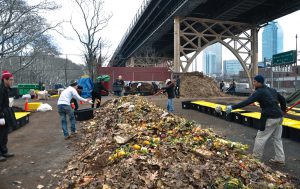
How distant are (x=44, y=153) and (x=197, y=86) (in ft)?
68.6

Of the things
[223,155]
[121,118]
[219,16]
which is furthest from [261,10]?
[223,155]

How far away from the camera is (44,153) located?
6.23 metres

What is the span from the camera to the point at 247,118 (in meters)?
9.35

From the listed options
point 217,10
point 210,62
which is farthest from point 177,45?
point 210,62

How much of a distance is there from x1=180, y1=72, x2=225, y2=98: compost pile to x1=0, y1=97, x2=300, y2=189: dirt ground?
15.0 meters

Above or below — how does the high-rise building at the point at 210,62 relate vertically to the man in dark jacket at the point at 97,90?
above

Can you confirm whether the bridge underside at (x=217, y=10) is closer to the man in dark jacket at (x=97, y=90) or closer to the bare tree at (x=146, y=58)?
the man in dark jacket at (x=97, y=90)

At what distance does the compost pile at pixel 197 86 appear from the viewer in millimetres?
25048

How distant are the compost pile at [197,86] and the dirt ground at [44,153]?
15.0 meters

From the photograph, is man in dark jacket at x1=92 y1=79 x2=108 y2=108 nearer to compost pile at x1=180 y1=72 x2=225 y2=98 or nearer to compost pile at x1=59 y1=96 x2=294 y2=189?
compost pile at x1=59 y1=96 x2=294 y2=189

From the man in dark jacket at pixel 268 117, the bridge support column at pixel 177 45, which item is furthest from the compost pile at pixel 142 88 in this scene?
the man in dark jacket at pixel 268 117

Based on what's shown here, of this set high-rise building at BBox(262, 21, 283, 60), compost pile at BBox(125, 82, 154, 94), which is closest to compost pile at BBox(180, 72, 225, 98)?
compost pile at BBox(125, 82, 154, 94)

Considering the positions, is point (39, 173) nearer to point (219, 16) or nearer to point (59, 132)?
point (59, 132)

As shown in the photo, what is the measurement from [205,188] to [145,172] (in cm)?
93
